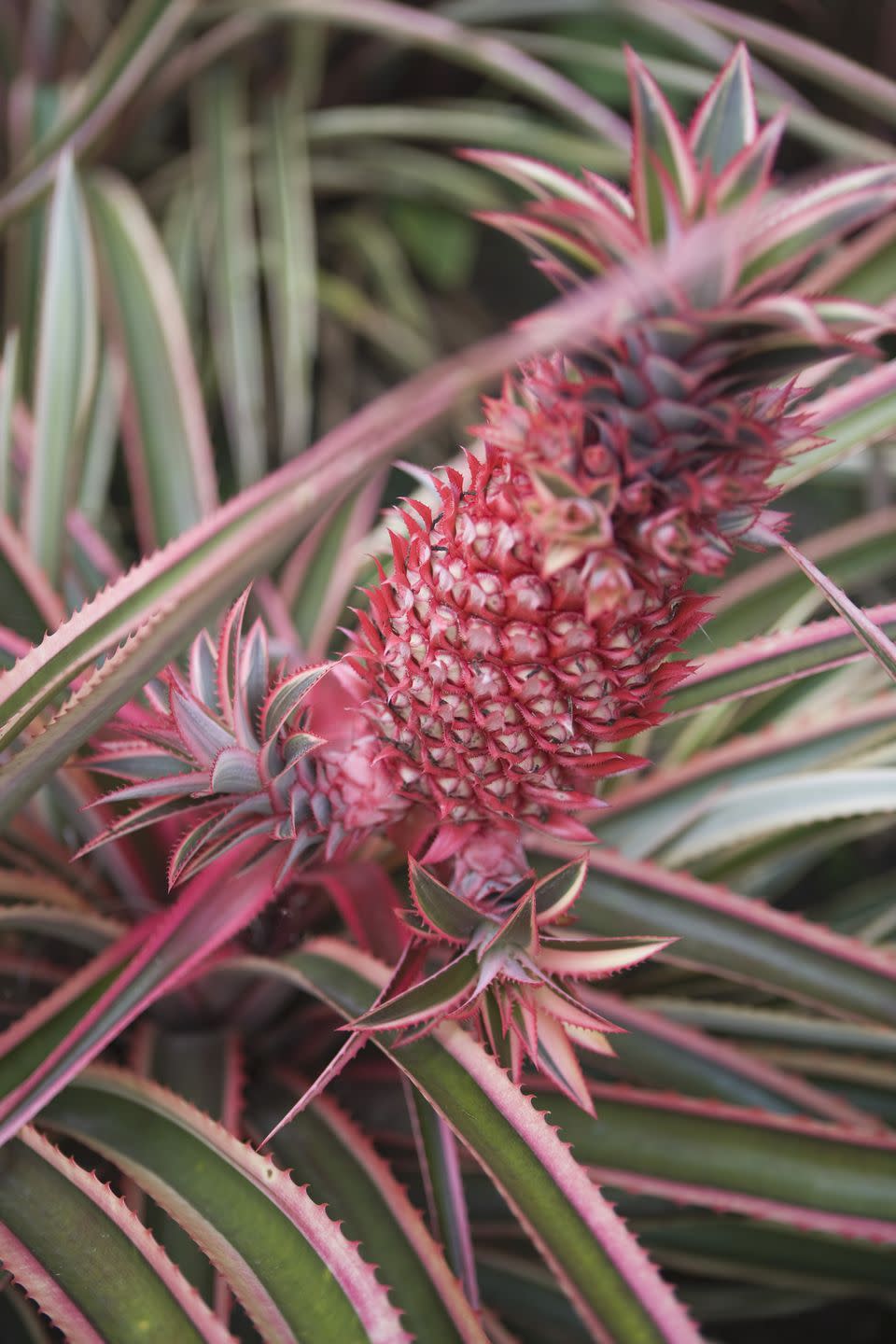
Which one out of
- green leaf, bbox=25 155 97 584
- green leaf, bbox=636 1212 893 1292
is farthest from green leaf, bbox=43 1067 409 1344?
green leaf, bbox=25 155 97 584

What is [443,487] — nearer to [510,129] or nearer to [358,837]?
[358,837]

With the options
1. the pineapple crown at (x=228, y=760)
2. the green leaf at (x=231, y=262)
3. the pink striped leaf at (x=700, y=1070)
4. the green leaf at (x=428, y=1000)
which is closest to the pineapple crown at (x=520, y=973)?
the green leaf at (x=428, y=1000)

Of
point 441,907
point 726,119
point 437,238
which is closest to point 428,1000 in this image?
point 441,907

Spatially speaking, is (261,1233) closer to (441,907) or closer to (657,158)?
(441,907)

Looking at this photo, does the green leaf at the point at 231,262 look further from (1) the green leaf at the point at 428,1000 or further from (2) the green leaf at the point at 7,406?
(1) the green leaf at the point at 428,1000

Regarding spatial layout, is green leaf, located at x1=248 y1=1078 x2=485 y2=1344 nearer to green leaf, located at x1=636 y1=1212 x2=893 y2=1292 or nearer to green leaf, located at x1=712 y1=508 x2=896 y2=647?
green leaf, located at x1=636 y1=1212 x2=893 y2=1292
